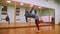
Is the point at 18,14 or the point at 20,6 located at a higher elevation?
the point at 20,6

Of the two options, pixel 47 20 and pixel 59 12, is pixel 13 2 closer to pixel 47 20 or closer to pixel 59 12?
pixel 47 20

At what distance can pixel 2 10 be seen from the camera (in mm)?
6180

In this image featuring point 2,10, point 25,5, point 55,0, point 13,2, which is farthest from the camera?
point 55,0

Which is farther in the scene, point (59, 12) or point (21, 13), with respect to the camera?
point (59, 12)

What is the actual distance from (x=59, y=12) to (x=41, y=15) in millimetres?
4891

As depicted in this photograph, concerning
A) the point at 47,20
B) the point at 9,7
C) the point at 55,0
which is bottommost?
the point at 47,20

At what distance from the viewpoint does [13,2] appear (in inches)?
270

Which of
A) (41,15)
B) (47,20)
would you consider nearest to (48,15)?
(47,20)

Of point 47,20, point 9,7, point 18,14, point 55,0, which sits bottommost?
point 47,20

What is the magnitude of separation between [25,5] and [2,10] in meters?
1.72

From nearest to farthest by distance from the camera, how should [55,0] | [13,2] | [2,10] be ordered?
[2,10], [13,2], [55,0]

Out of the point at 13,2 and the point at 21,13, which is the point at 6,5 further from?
the point at 21,13

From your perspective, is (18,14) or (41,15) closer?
(18,14)

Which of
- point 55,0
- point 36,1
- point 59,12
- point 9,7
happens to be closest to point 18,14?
point 9,7
